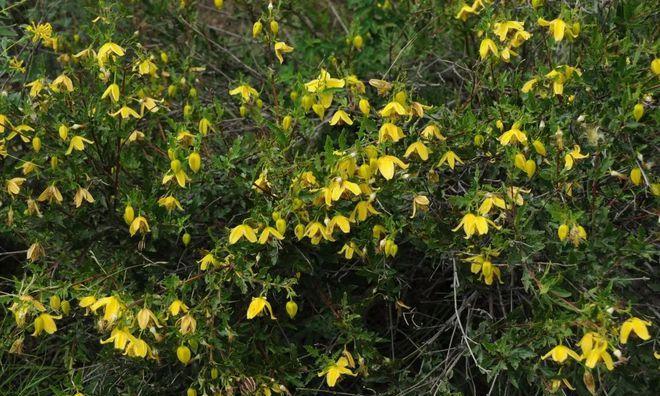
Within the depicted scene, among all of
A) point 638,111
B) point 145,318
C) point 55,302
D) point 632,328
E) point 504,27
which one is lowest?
point 55,302

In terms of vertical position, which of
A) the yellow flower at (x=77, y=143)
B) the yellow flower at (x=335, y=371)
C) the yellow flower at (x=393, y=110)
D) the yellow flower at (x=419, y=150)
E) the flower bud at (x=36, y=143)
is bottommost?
the yellow flower at (x=335, y=371)

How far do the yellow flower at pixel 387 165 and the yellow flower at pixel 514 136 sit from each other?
0.93ft

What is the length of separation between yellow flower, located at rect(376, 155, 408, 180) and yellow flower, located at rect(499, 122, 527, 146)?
284mm

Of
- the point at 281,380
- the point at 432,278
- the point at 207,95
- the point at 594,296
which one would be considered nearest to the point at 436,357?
the point at 432,278

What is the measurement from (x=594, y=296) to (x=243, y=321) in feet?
3.71

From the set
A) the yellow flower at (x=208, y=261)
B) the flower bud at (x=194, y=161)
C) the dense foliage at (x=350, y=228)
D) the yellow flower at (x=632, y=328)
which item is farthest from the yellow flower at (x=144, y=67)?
the yellow flower at (x=632, y=328)

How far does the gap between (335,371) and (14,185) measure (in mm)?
1134

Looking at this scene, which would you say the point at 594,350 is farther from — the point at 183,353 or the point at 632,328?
the point at 183,353

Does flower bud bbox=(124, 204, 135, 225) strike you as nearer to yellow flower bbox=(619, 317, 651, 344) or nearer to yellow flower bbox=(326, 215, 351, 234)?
yellow flower bbox=(326, 215, 351, 234)

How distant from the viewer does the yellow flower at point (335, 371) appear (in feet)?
7.61

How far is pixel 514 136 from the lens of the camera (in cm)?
230

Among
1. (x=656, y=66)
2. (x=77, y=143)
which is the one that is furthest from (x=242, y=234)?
(x=656, y=66)

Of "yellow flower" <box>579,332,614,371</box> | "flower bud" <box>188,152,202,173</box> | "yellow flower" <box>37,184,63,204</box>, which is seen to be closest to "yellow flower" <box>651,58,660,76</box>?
"yellow flower" <box>579,332,614,371</box>

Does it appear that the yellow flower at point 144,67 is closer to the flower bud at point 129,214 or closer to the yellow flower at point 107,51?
the yellow flower at point 107,51
